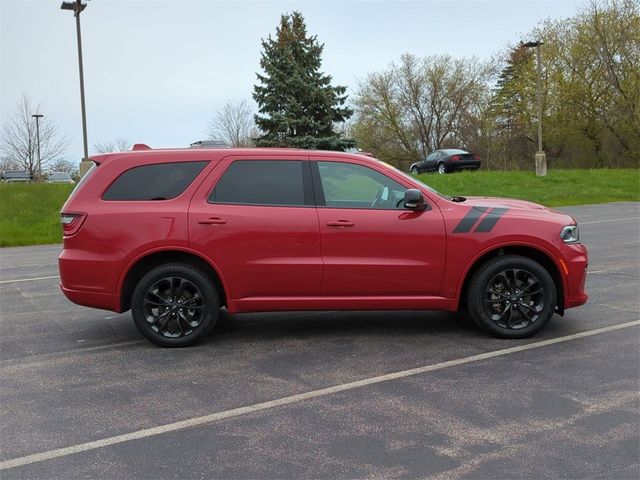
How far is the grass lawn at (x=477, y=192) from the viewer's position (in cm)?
1772

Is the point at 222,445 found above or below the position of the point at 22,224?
below

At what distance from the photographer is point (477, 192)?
82.8ft

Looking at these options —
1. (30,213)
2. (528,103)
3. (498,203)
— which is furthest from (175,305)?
(528,103)

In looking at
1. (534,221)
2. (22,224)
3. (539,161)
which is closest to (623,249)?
(534,221)

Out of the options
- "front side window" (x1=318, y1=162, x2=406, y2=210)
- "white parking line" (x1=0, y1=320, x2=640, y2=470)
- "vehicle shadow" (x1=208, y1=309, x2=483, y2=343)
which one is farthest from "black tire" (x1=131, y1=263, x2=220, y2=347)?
"white parking line" (x1=0, y1=320, x2=640, y2=470)

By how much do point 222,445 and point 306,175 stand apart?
2766 millimetres

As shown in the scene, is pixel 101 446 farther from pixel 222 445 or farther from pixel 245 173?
pixel 245 173

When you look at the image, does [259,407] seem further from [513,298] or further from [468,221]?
[513,298]

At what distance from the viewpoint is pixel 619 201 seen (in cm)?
2405

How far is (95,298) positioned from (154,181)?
1199 mm

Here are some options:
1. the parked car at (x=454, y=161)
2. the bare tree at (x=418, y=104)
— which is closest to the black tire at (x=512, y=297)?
the parked car at (x=454, y=161)

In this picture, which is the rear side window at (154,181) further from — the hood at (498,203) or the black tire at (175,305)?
the hood at (498,203)

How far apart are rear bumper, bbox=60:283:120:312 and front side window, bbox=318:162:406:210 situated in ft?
7.03

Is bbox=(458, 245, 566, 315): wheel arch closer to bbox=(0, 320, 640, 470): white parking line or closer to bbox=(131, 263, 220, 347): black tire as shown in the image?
bbox=(0, 320, 640, 470): white parking line
